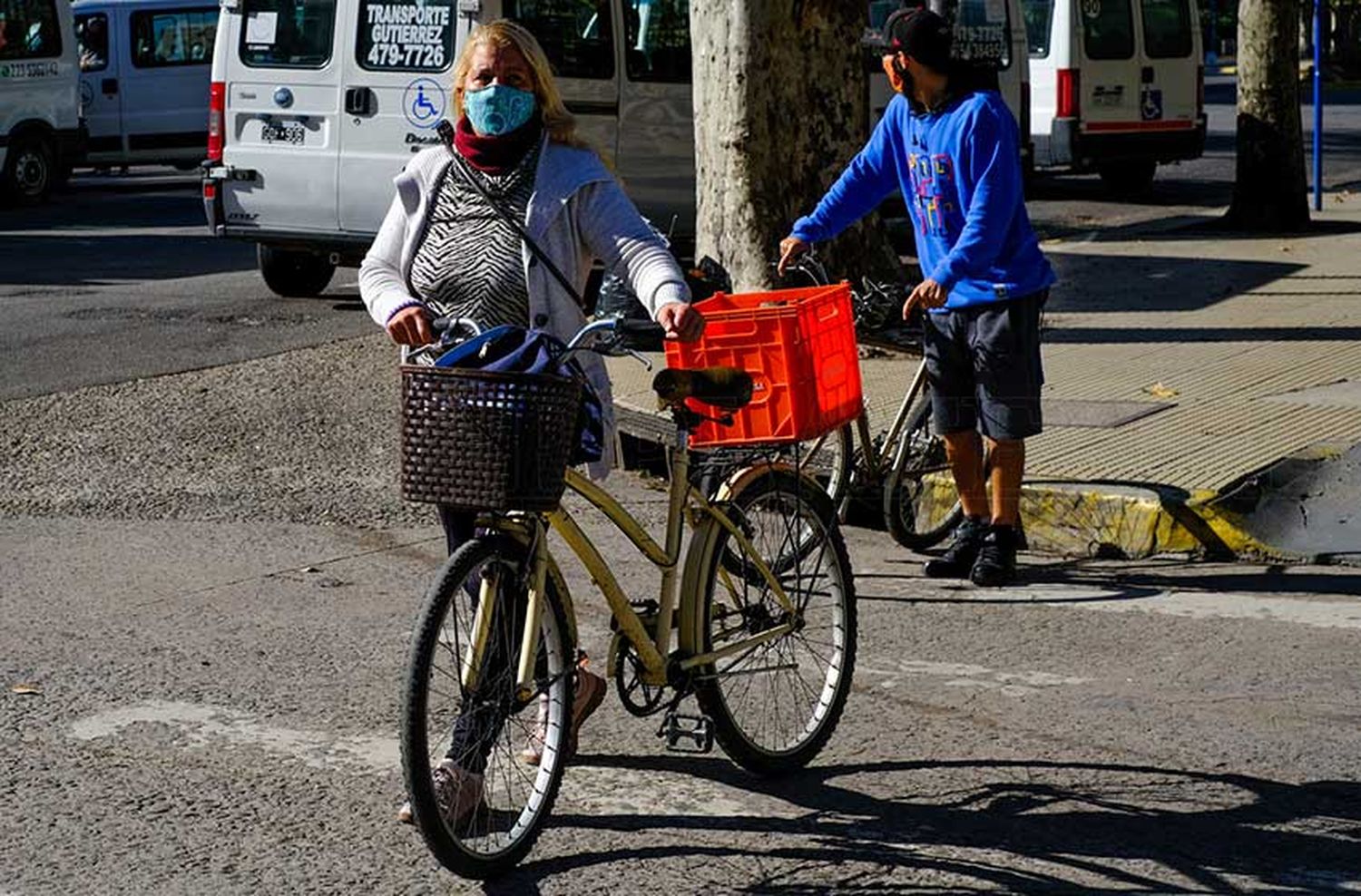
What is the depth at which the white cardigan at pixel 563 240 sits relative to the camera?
5.07 m

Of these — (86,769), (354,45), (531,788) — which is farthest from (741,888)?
(354,45)

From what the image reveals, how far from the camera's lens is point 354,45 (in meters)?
13.8

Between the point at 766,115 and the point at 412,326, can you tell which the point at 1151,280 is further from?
the point at 412,326

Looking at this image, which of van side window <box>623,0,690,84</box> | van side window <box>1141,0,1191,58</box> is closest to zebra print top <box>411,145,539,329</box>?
van side window <box>623,0,690,84</box>

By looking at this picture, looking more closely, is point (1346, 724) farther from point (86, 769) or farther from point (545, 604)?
point (86, 769)

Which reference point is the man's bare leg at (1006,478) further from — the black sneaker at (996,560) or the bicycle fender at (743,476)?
the bicycle fender at (743,476)

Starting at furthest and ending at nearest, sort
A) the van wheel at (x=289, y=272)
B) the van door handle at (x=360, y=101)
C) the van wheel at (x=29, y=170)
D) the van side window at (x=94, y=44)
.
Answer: the van side window at (x=94, y=44)
the van wheel at (x=29, y=170)
the van wheel at (x=289, y=272)
the van door handle at (x=360, y=101)

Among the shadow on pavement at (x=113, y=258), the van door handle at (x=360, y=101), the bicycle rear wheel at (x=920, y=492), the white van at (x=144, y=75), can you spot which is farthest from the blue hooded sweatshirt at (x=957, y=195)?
the white van at (x=144, y=75)

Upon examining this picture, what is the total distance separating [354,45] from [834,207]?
7188 millimetres

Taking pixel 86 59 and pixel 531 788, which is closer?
pixel 531 788

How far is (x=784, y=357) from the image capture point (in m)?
6.06

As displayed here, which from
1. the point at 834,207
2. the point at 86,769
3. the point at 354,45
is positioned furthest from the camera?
the point at 354,45

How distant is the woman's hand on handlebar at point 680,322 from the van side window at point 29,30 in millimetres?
19433

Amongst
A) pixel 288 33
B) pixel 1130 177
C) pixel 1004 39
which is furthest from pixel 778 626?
pixel 1130 177
